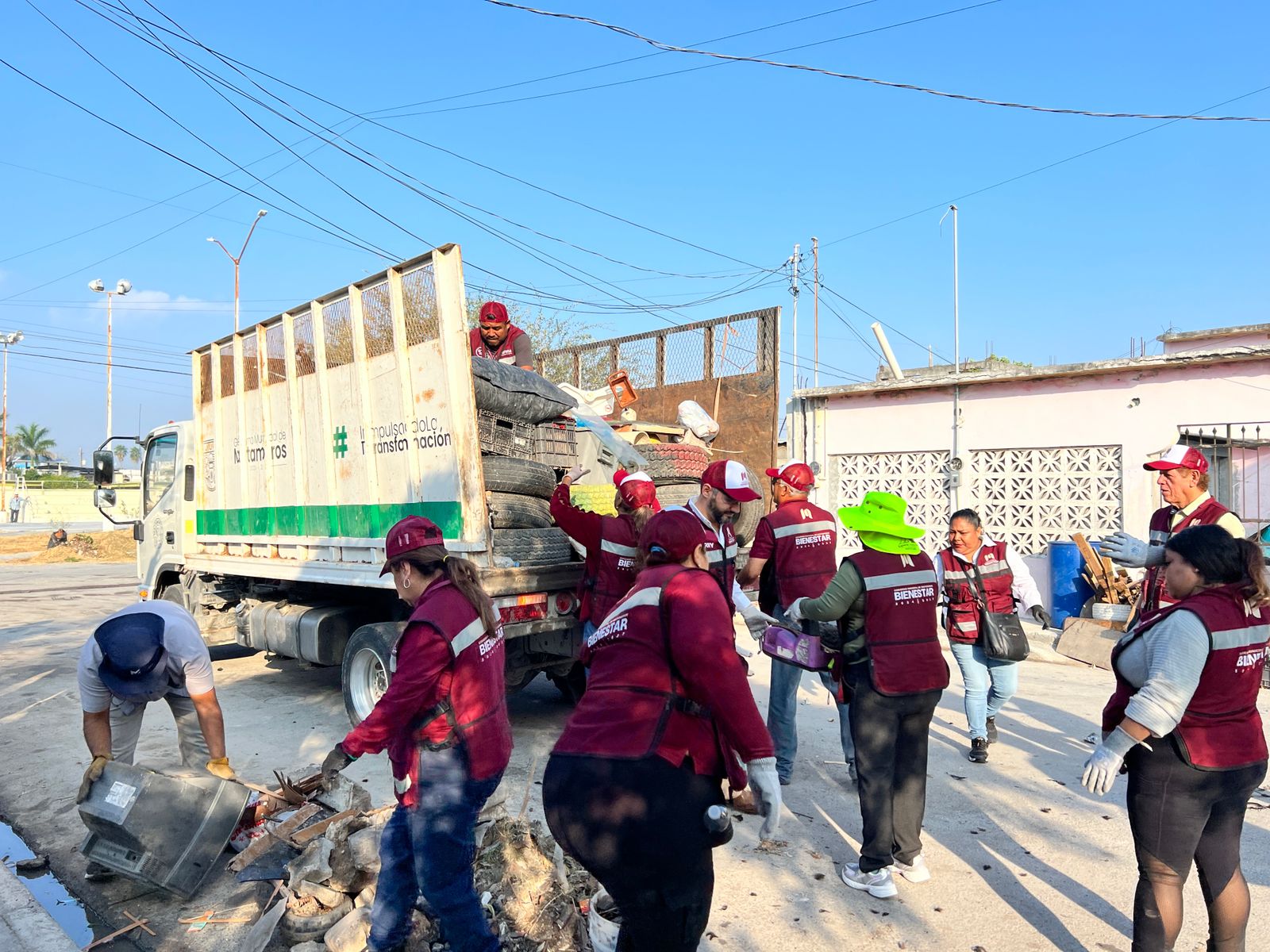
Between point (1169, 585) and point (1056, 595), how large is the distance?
317 inches

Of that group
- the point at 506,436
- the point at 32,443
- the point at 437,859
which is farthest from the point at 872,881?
the point at 32,443

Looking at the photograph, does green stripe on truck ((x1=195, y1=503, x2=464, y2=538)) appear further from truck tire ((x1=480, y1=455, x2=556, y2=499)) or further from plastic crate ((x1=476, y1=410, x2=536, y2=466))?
plastic crate ((x1=476, y1=410, x2=536, y2=466))

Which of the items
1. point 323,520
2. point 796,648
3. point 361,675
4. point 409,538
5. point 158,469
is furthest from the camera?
point 158,469

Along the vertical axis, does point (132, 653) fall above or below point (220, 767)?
above

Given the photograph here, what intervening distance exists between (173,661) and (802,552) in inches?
131

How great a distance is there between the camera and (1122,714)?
9.40 feet

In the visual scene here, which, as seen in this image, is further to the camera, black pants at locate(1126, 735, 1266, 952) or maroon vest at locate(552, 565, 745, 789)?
black pants at locate(1126, 735, 1266, 952)

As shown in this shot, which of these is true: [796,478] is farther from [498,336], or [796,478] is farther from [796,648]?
[498,336]

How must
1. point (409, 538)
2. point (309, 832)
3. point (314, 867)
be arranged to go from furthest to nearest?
1. point (309, 832)
2. point (314, 867)
3. point (409, 538)

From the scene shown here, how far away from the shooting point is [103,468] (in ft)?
29.7

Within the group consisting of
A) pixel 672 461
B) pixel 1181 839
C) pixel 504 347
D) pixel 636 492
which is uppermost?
pixel 504 347

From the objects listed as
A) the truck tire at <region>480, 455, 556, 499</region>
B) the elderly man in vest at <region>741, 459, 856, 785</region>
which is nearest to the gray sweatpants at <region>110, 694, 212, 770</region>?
the truck tire at <region>480, 455, 556, 499</region>

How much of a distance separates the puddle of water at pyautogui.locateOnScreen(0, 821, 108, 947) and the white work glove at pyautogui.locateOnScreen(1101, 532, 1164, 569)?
4.62 m

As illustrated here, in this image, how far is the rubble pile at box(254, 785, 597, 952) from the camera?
10.4 ft
